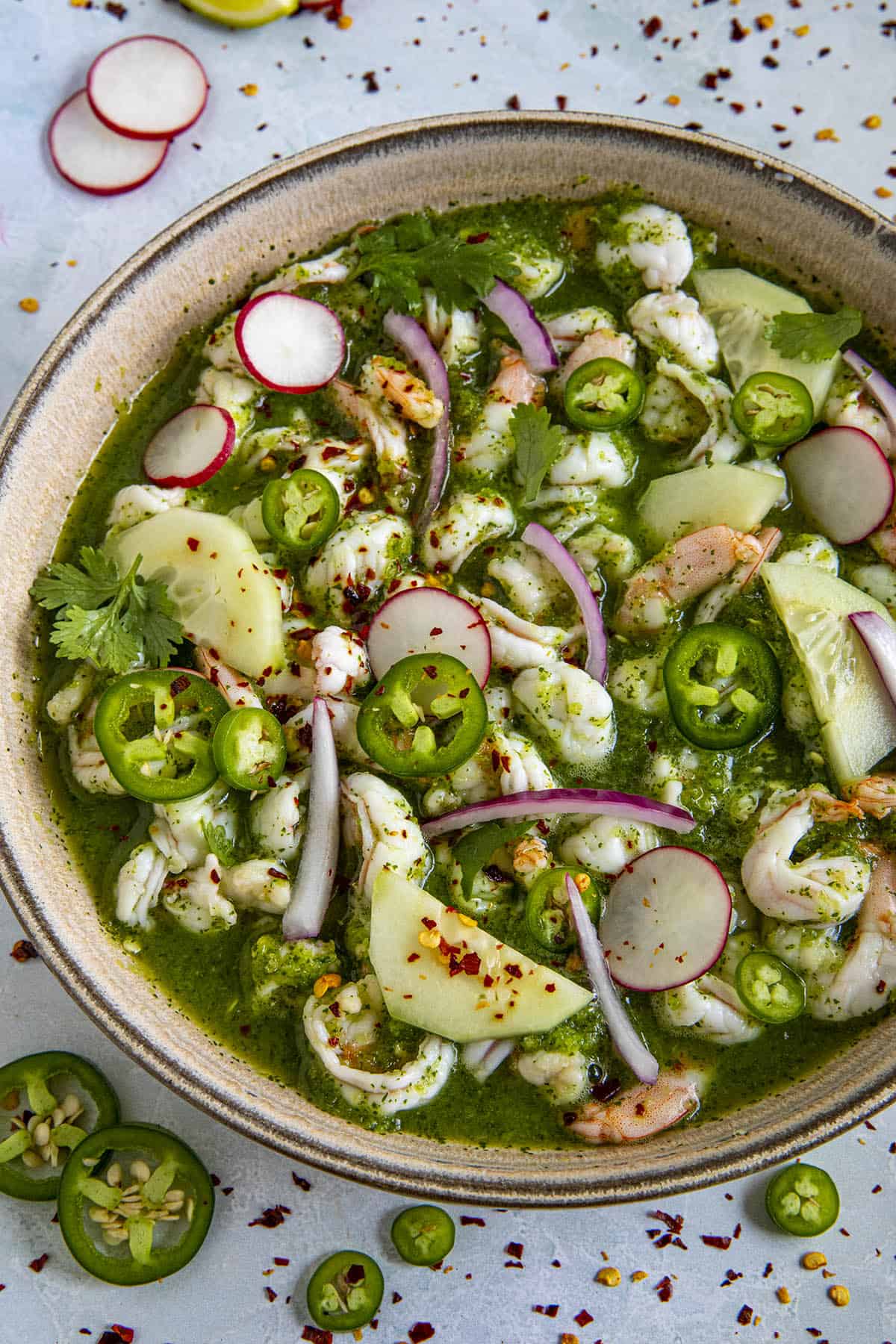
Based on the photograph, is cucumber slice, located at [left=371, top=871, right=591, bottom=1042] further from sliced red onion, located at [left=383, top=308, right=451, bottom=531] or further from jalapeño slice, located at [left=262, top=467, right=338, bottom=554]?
sliced red onion, located at [left=383, top=308, right=451, bottom=531]

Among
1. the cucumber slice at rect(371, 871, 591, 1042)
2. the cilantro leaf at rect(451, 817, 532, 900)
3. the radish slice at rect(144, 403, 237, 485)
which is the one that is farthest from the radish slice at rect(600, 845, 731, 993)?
the radish slice at rect(144, 403, 237, 485)

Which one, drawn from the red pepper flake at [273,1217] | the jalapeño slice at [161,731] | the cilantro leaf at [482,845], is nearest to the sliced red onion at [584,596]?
the cilantro leaf at [482,845]

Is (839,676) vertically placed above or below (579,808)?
above

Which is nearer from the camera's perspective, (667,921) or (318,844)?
(667,921)

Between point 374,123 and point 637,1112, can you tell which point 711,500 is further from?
point 374,123

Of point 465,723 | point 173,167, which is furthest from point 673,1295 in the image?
point 173,167

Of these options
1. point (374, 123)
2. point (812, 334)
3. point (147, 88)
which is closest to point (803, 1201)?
point (812, 334)

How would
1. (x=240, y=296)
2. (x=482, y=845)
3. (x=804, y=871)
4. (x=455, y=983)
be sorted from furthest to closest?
(x=240, y=296) < (x=482, y=845) < (x=804, y=871) < (x=455, y=983)
